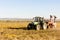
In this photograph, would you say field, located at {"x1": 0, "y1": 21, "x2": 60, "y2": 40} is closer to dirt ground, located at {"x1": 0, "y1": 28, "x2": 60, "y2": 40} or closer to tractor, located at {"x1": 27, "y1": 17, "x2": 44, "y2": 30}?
dirt ground, located at {"x1": 0, "y1": 28, "x2": 60, "y2": 40}

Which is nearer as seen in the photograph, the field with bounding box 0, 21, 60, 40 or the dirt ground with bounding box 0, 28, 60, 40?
the dirt ground with bounding box 0, 28, 60, 40

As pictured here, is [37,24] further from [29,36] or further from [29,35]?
[29,36]

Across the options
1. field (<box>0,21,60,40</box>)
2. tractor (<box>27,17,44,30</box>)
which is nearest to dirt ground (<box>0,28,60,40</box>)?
field (<box>0,21,60,40</box>)

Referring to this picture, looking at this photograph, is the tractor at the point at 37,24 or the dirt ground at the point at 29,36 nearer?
the dirt ground at the point at 29,36

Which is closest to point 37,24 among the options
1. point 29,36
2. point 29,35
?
point 29,35

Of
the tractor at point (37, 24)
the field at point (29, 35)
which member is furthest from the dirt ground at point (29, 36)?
the tractor at point (37, 24)

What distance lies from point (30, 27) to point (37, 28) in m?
1.11

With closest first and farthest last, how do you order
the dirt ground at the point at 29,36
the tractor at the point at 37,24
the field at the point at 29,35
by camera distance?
the dirt ground at the point at 29,36, the field at the point at 29,35, the tractor at the point at 37,24

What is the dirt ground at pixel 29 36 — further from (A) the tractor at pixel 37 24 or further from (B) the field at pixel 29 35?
(A) the tractor at pixel 37 24

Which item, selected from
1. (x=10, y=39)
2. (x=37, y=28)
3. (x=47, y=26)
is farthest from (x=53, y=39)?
(x=47, y=26)

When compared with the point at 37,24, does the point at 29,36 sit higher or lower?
lower

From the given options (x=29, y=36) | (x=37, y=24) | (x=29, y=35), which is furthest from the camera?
(x=37, y=24)

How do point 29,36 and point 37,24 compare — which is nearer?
point 29,36

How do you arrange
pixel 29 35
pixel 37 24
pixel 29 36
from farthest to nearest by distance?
1. pixel 37 24
2. pixel 29 35
3. pixel 29 36
